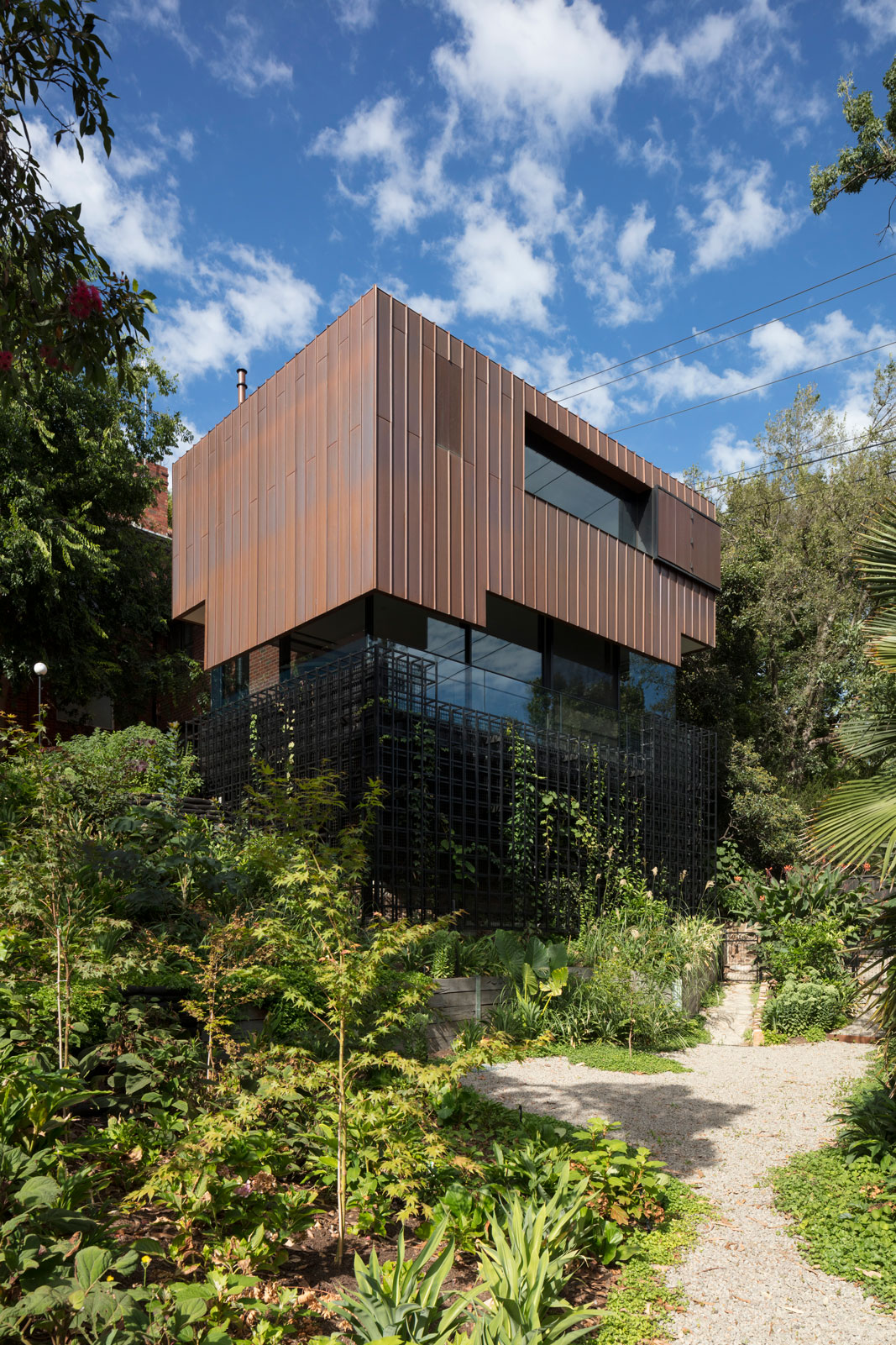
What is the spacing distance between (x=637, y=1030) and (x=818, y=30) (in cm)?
1040

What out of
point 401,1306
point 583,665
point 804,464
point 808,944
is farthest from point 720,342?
point 401,1306

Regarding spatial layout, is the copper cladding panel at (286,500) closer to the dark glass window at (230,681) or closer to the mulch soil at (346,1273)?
the dark glass window at (230,681)

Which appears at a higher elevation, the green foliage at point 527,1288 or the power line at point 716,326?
the power line at point 716,326

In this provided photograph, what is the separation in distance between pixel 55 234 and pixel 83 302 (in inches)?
11.8

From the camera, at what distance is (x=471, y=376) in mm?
11242

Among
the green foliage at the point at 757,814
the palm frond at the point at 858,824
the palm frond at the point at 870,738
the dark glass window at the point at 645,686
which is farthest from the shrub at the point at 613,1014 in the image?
the green foliage at the point at 757,814

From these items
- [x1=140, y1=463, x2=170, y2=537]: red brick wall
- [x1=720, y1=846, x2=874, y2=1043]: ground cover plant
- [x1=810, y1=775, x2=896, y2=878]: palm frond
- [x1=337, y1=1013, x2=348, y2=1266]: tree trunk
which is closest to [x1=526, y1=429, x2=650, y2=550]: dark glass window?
[x1=720, y1=846, x2=874, y2=1043]: ground cover plant

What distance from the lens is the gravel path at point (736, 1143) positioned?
3.24 metres

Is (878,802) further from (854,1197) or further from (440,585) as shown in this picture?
(440,585)

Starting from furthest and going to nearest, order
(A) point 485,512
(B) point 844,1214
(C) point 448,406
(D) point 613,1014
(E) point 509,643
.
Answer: (E) point 509,643
(A) point 485,512
(C) point 448,406
(D) point 613,1014
(B) point 844,1214

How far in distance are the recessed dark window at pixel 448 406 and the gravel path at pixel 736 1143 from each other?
722 centimetres

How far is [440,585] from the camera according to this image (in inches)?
409

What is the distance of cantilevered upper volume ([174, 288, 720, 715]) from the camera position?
393 inches

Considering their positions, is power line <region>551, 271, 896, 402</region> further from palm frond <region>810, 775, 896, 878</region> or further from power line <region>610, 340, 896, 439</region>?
palm frond <region>810, 775, 896, 878</region>
